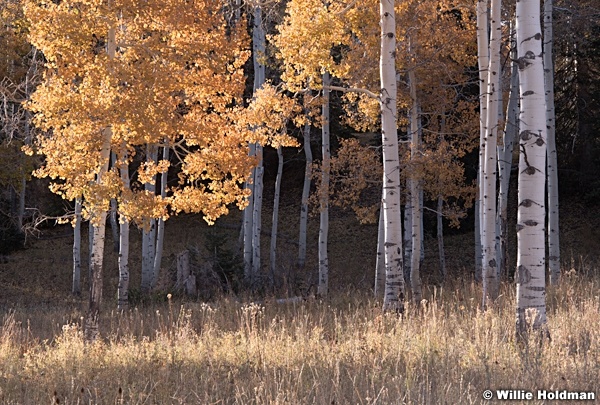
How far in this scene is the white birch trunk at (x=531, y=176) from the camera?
645 cm

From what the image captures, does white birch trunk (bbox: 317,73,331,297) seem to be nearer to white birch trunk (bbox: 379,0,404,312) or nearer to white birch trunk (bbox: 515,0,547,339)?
white birch trunk (bbox: 379,0,404,312)

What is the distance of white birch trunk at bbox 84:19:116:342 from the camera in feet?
35.8

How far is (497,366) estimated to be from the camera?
18.3ft

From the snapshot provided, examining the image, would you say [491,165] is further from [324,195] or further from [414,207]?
[324,195]

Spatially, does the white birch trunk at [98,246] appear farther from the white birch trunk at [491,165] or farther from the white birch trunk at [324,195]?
the white birch trunk at [324,195]

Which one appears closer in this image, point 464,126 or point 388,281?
point 388,281

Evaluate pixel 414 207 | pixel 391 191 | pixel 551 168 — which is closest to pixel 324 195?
pixel 414 207

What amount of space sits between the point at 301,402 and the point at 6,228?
2476 cm

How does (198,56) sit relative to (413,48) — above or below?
below

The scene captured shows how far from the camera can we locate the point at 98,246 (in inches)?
444

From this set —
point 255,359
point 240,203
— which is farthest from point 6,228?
point 255,359

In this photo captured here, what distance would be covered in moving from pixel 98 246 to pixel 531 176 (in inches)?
298

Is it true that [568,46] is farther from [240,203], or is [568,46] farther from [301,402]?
[301,402]

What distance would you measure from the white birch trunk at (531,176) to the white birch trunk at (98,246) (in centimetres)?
697
